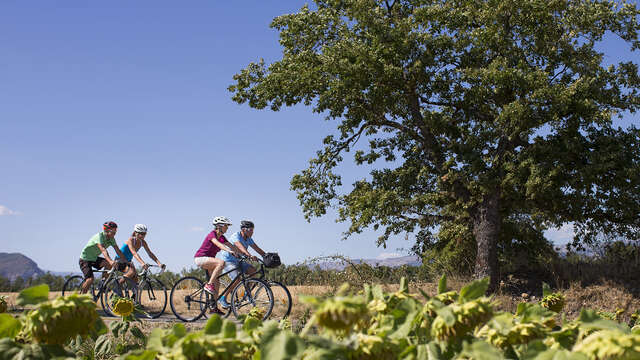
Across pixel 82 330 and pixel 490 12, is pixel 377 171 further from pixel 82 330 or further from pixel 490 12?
pixel 82 330

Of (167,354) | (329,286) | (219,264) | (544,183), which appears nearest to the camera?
(167,354)

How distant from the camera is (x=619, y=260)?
1241 cm

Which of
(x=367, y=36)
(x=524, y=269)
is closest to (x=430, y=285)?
(x=524, y=269)

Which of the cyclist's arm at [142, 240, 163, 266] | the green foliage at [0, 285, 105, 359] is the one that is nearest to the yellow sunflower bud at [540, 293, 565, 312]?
the green foliage at [0, 285, 105, 359]

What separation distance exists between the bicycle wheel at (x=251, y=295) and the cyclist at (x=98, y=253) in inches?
99.8

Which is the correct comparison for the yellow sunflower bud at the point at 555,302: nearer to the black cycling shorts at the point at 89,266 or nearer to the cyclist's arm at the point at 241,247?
the cyclist's arm at the point at 241,247

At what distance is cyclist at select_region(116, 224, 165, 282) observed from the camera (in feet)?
27.2

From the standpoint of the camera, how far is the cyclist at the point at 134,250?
8.30 metres

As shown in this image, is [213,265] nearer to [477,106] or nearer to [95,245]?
[95,245]

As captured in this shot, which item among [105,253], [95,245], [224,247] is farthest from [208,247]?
[95,245]

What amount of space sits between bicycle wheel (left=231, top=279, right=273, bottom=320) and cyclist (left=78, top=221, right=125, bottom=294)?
8.32 feet

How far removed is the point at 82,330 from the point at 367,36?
35.3 feet

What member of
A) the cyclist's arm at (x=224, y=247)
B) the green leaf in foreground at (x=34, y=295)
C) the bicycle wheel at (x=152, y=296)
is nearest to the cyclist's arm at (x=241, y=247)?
the cyclist's arm at (x=224, y=247)

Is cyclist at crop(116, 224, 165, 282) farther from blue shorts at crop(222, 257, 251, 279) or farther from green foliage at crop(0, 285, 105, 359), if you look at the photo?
green foliage at crop(0, 285, 105, 359)
